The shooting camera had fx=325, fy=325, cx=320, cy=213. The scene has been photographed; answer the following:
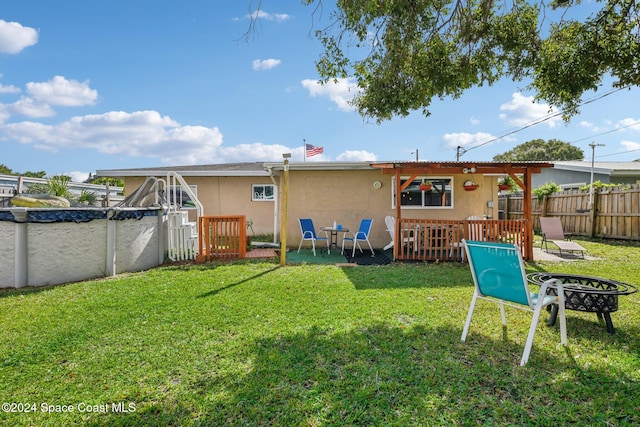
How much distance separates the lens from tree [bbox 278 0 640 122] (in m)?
4.76

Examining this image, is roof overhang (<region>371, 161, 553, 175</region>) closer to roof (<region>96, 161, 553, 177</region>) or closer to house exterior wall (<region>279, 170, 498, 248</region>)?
roof (<region>96, 161, 553, 177</region>)

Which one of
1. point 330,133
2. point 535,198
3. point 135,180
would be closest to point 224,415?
point 135,180

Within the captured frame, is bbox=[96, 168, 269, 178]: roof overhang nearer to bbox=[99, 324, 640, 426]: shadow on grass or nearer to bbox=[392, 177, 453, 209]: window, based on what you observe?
bbox=[392, 177, 453, 209]: window

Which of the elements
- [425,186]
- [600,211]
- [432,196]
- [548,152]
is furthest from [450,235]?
[548,152]

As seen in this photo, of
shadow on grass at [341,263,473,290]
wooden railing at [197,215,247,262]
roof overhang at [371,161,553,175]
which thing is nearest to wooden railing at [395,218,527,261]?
shadow on grass at [341,263,473,290]

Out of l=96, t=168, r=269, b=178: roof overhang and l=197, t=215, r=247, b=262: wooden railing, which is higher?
l=96, t=168, r=269, b=178: roof overhang

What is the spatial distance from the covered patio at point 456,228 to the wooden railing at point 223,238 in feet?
13.1

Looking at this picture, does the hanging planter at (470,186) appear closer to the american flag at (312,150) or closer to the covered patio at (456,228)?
the covered patio at (456,228)

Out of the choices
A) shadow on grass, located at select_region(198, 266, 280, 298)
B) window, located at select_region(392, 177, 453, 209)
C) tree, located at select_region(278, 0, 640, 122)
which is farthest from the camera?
window, located at select_region(392, 177, 453, 209)

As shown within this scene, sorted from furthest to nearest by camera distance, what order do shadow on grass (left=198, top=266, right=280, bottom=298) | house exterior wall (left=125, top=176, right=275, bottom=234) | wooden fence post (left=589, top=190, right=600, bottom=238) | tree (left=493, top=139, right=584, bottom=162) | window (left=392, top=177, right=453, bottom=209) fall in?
tree (left=493, top=139, right=584, bottom=162), house exterior wall (left=125, top=176, right=275, bottom=234), wooden fence post (left=589, top=190, right=600, bottom=238), window (left=392, top=177, right=453, bottom=209), shadow on grass (left=198, top=266, right=280, bottom=298)

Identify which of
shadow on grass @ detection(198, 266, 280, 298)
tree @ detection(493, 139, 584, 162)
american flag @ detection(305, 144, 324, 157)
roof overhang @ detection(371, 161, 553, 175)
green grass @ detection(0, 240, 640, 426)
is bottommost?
green grass @ detection(0, 240, 640, 426)

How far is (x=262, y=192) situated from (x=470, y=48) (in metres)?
8.69

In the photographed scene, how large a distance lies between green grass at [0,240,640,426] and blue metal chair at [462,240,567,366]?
425mm

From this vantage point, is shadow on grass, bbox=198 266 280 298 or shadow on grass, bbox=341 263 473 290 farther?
shadow on grass, bbox=341 263 473 290
